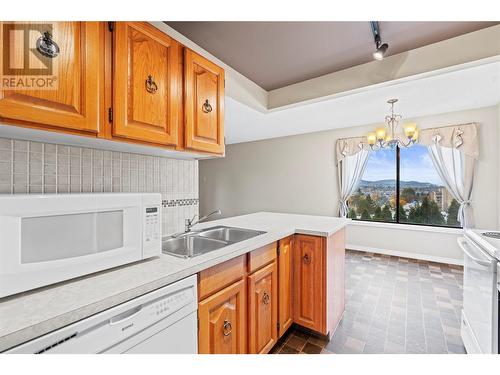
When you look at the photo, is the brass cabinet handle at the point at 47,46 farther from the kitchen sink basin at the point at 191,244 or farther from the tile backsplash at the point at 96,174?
the kitchen sink basin at the point at 191,244

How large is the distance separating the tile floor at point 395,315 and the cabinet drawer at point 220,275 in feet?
2.78

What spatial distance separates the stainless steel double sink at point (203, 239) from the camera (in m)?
1.58

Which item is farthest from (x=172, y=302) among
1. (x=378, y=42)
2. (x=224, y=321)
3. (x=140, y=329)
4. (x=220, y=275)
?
(x=378, y=42)

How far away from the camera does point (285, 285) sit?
1.74 m

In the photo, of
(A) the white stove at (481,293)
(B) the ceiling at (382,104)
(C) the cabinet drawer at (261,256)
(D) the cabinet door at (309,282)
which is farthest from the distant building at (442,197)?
(C) the cabinet drawer at (261,256)

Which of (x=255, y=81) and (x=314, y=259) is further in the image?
(x=255, y=81)

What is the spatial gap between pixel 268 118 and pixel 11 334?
3365 millimetres

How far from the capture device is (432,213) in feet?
12.2

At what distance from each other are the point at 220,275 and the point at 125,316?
19.3 inches

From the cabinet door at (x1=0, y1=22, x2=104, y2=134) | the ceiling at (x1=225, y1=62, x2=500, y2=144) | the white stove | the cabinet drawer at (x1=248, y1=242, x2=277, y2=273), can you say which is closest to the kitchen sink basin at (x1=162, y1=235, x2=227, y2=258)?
the cabinet drawer at (x1=248, y1=242, x2=277, y2=273)

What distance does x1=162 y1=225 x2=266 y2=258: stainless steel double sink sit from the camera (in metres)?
1.58

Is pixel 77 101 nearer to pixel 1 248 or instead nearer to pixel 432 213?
pixel 1 248

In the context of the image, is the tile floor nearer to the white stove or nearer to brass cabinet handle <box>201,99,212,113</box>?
the white stove
